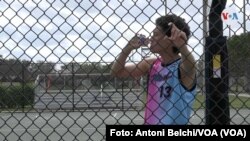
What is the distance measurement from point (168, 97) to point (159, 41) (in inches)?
14.8

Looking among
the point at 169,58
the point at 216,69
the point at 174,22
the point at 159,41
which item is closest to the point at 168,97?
the point at 169,58

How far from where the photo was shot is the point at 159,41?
3441mm

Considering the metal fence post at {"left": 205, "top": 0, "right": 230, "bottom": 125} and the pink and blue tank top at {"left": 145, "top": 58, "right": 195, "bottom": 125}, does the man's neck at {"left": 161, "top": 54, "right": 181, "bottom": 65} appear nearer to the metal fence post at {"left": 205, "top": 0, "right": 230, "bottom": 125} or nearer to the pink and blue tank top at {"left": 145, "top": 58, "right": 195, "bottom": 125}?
the pink and blue tank top at {"left": 145, "top": 58, "right": 195, "bottom": 125}

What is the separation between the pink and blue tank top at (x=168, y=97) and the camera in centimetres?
344

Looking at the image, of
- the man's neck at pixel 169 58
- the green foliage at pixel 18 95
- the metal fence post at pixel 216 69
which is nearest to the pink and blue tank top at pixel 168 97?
the man's neck at pixel 169 58

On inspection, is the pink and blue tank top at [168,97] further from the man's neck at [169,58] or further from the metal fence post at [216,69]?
the metal fence post at [216,69]

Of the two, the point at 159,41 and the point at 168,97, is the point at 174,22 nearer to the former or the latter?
the point at 159,41

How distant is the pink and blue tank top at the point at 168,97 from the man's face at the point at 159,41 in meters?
0.13

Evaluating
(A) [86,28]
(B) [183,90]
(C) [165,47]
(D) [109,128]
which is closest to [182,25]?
(C) [165,47]

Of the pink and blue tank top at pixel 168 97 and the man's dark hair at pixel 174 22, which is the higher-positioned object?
the man's dark hair at pixel 174 22

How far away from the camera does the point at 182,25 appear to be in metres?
3.47

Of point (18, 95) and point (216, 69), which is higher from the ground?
point (18, 95)

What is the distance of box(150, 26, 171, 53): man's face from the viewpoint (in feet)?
11.3

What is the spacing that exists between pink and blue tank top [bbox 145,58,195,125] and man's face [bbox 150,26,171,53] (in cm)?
13
